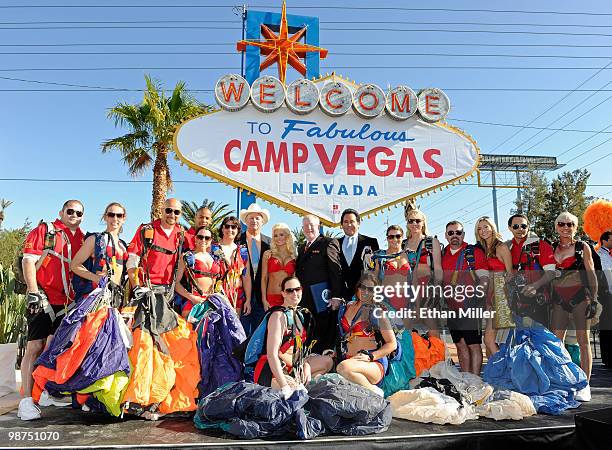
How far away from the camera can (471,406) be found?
13.3 feet

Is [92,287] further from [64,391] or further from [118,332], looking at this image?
[64,391]

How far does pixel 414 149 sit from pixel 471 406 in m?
4.49

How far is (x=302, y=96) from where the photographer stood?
733 cm

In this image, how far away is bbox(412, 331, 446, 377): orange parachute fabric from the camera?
16.1 feet

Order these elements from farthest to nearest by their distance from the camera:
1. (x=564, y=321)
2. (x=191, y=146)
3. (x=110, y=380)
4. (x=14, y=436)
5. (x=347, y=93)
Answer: (x=347, y=93), (x=191, y=146), (x=564, y=321), (x=110, y=380), (x=14, y=436)

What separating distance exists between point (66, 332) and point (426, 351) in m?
3.45

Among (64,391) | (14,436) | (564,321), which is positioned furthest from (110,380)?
(564,321)

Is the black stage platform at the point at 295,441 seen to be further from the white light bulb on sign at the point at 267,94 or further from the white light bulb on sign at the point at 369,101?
the white light bulb on sign at the point at 369,101

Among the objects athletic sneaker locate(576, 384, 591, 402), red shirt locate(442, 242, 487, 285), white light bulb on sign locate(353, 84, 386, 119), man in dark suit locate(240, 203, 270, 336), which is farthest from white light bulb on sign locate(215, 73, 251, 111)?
athletic sneaker locate(576, 384, 591, 402)

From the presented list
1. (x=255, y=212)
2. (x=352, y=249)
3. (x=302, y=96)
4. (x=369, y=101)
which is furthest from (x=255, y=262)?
(x=369, y=101)

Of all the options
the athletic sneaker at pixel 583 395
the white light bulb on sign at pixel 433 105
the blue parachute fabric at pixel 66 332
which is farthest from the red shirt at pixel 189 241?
the white light bulb on sign at pixel 433 105

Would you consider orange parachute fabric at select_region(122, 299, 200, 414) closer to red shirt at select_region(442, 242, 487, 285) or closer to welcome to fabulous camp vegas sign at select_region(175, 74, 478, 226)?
red shirt at select_region(442, 242, 487, 285)

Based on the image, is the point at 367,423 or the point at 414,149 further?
the point at 414,149

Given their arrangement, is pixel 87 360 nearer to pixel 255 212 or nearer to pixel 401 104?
pixel 255 212
